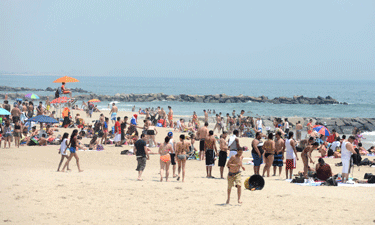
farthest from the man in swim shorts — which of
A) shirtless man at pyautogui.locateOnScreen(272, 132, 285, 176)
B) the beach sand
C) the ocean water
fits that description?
the ocean water

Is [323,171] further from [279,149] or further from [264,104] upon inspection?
[264,104]

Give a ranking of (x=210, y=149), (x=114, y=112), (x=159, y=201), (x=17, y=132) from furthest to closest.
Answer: (x=114, y=112), (x=17, y=132), (x=210, y=149), (x=159, y=201)

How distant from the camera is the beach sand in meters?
7.05

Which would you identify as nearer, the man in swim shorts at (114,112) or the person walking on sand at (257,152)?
the person walking on sand at (257,152)

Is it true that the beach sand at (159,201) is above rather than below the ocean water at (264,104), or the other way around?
above

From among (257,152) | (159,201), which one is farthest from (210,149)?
(159,201)

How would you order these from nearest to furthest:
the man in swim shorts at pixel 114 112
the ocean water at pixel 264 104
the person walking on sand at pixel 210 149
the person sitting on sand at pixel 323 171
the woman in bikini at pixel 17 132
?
the person sitting on sand at pixel 323 171 < the person walking on sand at pixel 210 149 < the woman in bikini at pixel 17 132 < the man in swim shorts at pixel 114 112 < the ocean water at pixel 264 104

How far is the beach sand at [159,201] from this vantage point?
7.05 meters

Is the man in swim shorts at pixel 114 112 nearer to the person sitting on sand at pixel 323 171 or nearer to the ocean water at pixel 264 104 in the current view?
the person sitting on sand at pixel 323 171

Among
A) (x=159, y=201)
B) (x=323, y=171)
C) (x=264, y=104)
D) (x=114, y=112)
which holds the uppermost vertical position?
(x=114, y=112)

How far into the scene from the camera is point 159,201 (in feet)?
26.7

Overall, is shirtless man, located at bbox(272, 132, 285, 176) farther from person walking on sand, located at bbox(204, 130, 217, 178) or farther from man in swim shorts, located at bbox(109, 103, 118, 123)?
man in swim shorts, located at bbox(109, 103, 118, 123)

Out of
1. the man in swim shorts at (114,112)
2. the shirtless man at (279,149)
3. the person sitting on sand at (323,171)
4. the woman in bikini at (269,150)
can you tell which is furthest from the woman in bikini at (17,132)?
the person sitting on sand at (323,171)

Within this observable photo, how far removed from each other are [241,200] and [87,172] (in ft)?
17.3
